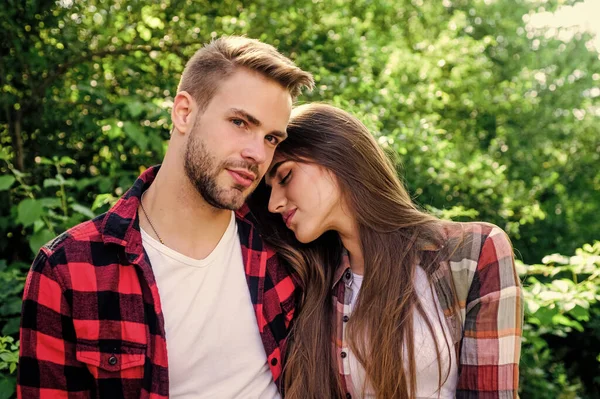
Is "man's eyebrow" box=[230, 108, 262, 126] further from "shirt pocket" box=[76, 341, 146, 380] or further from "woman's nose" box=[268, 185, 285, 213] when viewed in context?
"shirt pocket" box=[76, 341, 146, 380]

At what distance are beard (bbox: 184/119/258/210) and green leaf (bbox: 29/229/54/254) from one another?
110 centimetres

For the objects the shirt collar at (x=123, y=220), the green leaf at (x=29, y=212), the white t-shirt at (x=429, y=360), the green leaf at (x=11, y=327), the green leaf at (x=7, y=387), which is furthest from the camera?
the green leaf at (x=29, y=212)

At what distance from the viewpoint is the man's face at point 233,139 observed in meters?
2.38

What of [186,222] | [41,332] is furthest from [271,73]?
[41,332]

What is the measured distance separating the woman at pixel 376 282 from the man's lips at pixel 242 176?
Result: 10.1 inches

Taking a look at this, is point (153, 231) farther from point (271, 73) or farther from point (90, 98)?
point (90, 98)

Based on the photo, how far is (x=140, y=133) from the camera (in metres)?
3.64

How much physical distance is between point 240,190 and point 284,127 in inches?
13.4

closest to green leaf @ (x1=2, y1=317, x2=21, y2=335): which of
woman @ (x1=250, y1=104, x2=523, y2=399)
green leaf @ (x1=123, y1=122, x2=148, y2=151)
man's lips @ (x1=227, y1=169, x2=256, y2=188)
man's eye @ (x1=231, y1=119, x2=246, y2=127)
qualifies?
green leaf @ (x1=123, y1=122, x2=148, y2=151)

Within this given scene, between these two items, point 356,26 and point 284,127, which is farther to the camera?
point 356,26

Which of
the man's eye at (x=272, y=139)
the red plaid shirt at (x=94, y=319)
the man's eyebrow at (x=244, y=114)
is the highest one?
the man's eyebrow at (x=244, y=114)

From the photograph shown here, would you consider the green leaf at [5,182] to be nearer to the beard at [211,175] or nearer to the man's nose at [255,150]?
the beard at [211,175]

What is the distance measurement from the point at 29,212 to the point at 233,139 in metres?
1.32

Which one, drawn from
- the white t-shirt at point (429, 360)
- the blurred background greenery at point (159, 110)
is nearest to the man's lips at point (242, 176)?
the white t-shirt at point (429, 360)
